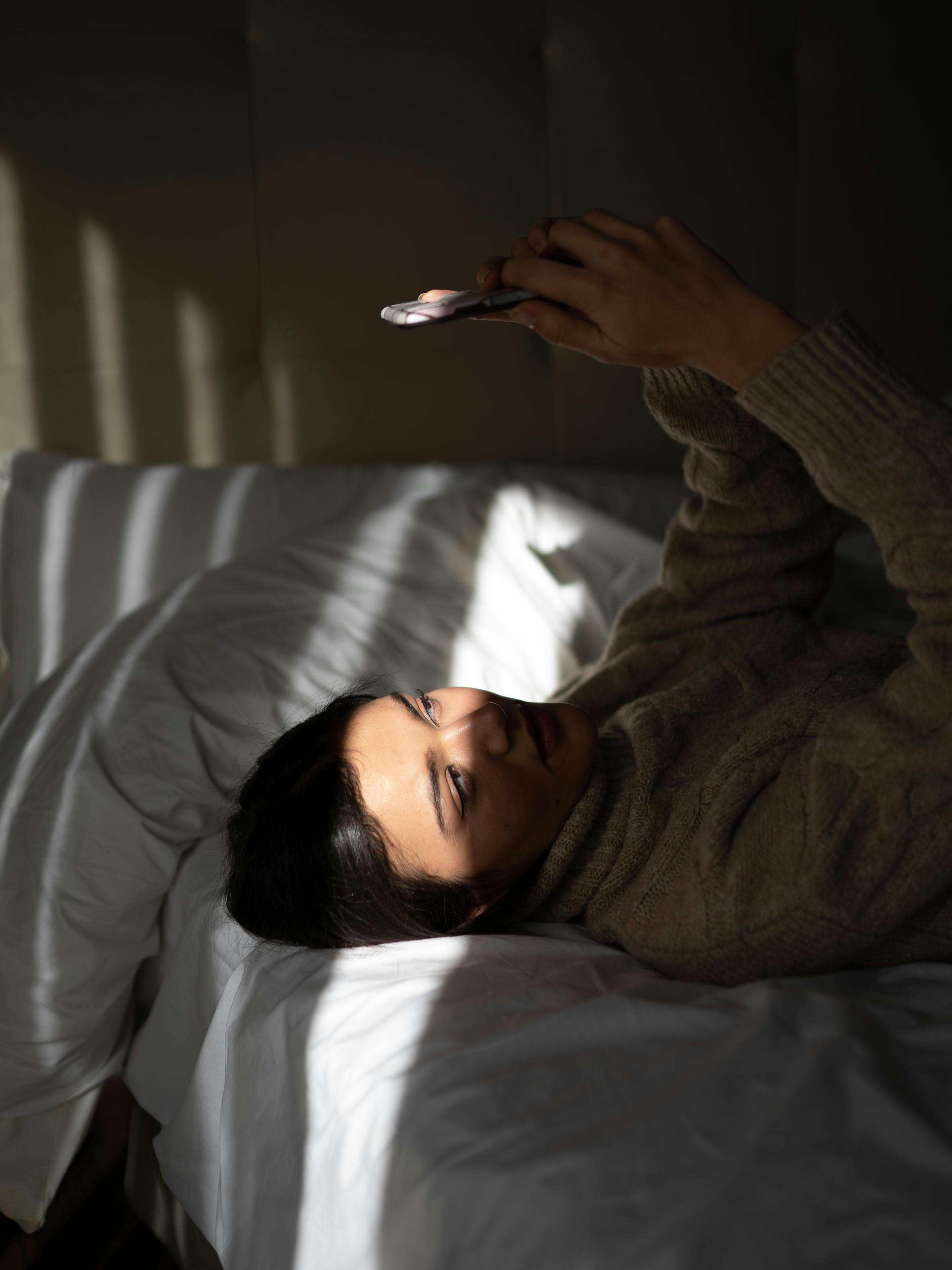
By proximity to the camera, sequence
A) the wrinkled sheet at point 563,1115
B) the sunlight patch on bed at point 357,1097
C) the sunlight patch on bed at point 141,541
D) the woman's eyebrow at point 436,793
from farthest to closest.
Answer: the sunlight patch on bed at point 141,541
the woman's eyebrow at point 436,793
the sunlight patch on bed at point 357,1097
the wrinkled sheet at point 563,1115

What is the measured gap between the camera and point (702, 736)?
1.04 meters

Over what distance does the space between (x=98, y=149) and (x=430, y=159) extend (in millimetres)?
541

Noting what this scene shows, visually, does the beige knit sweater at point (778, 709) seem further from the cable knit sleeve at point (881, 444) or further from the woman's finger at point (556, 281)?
the woman's finger at point (556, 281)

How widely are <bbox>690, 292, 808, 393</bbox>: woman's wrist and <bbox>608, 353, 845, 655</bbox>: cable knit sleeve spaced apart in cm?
21

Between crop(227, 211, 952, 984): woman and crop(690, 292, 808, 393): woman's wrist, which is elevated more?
crop(690, 292, 808, 393): woman's wrist

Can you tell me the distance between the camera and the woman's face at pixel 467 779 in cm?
92

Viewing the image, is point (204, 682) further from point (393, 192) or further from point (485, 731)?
point (393, 192)

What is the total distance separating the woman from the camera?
29.3 inches

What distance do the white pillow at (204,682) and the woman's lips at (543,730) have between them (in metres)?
0.30

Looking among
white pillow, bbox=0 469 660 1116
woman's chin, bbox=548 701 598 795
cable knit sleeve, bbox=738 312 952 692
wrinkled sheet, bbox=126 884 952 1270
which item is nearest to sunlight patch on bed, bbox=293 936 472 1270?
wrinkled sheet, bbox=126 884 952 1270

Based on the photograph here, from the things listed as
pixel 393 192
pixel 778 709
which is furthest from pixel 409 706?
pixel 393 192

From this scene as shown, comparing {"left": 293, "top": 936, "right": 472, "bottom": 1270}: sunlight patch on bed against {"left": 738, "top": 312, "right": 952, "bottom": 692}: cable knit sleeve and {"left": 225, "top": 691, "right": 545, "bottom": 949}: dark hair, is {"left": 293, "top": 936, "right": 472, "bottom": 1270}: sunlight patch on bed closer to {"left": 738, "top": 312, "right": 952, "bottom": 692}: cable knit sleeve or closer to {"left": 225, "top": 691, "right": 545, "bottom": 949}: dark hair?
{"left": 225, "top": 691, "right": 545, "bottom": 949}: dark hair

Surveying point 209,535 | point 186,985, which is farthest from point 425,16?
point 186,985

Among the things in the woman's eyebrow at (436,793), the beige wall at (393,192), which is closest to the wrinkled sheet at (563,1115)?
the woman's eyebrow at (436,793)
